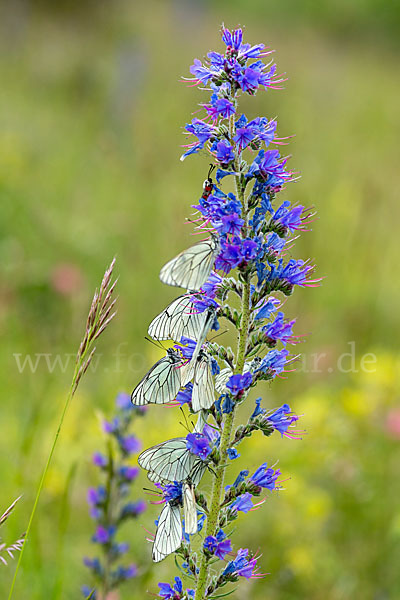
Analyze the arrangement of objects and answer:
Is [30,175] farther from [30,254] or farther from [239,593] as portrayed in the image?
[239,593]

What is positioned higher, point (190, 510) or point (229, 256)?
point (229, 256)

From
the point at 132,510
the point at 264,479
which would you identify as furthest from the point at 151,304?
the point at 264,479

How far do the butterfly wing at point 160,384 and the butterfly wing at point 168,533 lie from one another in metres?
0.39

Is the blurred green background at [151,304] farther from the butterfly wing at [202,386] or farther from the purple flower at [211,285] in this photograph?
the purple flower at [211,285]

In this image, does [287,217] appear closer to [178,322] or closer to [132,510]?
[178,322]

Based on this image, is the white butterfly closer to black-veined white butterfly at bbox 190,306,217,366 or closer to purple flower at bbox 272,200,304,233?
black-veined white butterfly at bbox 190,306,217,366

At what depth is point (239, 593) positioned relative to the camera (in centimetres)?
348

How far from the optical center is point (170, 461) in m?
2.28

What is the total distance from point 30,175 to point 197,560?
29.0 feet

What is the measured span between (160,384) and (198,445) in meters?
0.32

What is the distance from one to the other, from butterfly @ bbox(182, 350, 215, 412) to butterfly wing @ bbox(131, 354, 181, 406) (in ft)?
0.30

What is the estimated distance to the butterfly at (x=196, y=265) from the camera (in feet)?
7.47

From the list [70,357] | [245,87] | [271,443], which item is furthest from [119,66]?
[245,87]

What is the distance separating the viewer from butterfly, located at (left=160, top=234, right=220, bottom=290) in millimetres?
2277
